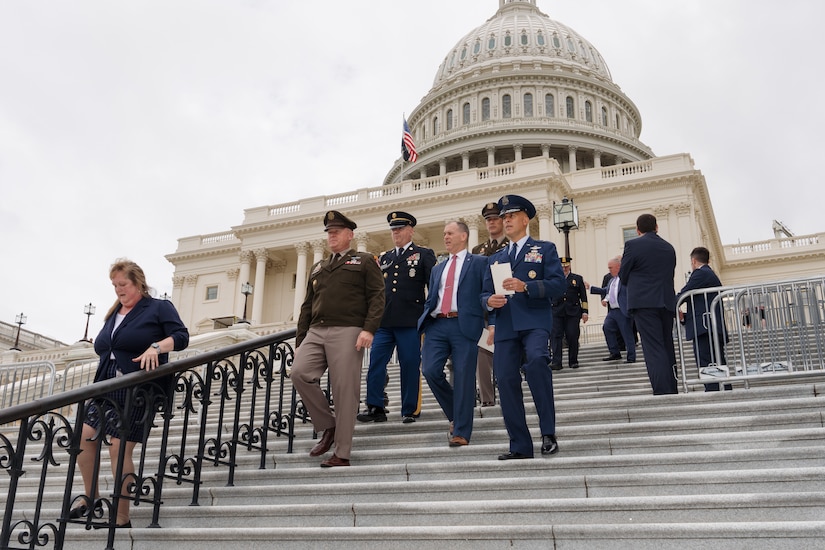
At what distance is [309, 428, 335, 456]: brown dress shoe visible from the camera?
6973mm

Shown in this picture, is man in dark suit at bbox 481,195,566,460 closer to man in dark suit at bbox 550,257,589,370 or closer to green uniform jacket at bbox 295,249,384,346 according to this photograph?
green uniform jacket at bbox 295,249,384,346

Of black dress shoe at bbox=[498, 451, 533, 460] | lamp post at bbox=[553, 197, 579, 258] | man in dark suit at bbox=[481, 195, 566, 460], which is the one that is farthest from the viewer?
lamp post at bbox=[553, 197, 579, 258]

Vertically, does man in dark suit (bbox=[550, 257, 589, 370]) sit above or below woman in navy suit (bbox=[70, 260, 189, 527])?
above

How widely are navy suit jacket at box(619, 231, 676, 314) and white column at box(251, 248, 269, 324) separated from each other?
41.4 metres

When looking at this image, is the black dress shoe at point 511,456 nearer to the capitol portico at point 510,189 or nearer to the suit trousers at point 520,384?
the suit trousers at point 520,384

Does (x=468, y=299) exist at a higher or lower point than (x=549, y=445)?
higher

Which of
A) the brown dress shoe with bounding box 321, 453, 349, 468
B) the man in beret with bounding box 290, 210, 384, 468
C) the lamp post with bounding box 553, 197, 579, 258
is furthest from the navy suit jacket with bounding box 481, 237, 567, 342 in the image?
the lamp post with bounding box 553, 197, 579, 258

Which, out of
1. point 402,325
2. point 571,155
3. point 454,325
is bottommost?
point 454,325

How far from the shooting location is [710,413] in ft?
22.0

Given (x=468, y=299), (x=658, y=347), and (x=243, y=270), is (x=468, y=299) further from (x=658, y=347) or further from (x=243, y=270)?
(x=243, y=270)

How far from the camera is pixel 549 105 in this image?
71500 mm

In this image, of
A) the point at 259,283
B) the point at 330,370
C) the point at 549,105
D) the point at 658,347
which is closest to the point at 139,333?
the point at 330,370

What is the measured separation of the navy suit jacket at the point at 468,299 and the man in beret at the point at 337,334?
55cm

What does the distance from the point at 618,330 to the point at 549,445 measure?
735 cm
